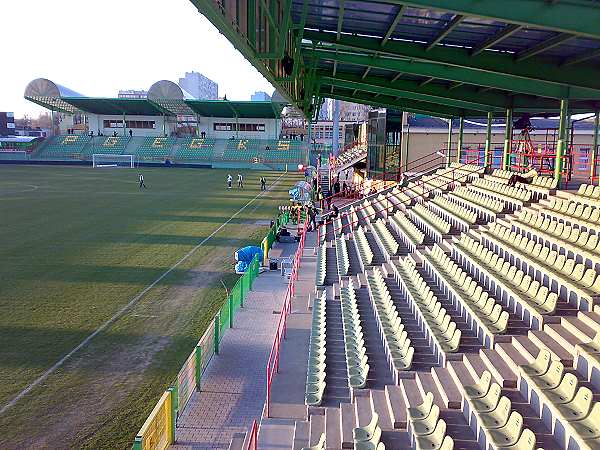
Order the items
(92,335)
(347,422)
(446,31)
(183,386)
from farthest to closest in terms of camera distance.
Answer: (92,335)
(446,31)
(183,386)
(347,422)

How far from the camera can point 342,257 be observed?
1794 centimetres

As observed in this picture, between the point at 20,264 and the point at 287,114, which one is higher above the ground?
the point at 287,114

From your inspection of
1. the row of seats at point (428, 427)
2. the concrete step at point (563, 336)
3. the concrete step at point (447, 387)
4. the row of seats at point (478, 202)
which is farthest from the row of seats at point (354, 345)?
the row of seats at point (478, 202)

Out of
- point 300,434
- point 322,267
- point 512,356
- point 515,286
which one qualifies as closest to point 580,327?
point 512,356

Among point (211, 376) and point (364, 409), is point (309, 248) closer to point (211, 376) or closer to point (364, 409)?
point (211, 376)

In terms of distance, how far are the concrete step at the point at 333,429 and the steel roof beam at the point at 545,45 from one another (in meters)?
8.60

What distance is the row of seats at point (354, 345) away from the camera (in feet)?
29.1

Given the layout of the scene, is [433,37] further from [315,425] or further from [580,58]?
[315,425]

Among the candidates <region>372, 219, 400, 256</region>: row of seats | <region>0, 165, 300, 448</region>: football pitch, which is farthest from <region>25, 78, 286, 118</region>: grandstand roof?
<region>372, 219, 400, 256</region>: row of seats

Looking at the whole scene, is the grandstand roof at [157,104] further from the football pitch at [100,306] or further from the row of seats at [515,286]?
the row of seats at [515,286]

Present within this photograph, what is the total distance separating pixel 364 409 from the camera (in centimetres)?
802

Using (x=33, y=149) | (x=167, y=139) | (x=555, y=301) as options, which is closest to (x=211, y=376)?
(x=555, y=301)

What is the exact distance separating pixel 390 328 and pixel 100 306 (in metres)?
7.92

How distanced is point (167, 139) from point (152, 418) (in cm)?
8012
